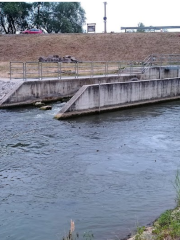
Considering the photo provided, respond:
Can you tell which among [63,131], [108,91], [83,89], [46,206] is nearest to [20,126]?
[63,131]

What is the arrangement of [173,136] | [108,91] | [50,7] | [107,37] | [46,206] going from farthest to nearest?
[50,7] < [107,37] < [108,91] < [173,136] < [46,206]

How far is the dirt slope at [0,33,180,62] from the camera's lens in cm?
5222

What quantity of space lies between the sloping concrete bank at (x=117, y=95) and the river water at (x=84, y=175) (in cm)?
139

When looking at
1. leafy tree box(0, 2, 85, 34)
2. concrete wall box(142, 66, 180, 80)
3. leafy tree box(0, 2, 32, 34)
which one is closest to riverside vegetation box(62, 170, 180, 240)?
concrete wall box(142, 66, 180, 80)

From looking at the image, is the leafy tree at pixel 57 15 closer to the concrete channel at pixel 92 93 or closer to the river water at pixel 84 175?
the concrete channel at pixel 92 93

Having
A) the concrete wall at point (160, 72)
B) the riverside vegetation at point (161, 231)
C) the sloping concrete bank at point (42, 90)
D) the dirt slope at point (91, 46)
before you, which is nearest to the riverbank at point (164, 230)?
the riverside vegetation at point (161, 231)

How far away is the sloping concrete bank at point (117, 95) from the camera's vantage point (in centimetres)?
2192

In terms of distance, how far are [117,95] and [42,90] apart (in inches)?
226

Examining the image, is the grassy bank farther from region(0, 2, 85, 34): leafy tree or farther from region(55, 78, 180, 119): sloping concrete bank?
region(0, 2, 85, 34): leafy tree

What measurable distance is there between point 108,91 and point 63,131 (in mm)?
6212

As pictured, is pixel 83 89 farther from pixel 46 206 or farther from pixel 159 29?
pixel 159 29

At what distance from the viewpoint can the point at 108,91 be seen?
77.9 feet

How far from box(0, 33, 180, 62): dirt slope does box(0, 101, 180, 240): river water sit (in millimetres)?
32423

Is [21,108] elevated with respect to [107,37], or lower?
lower
